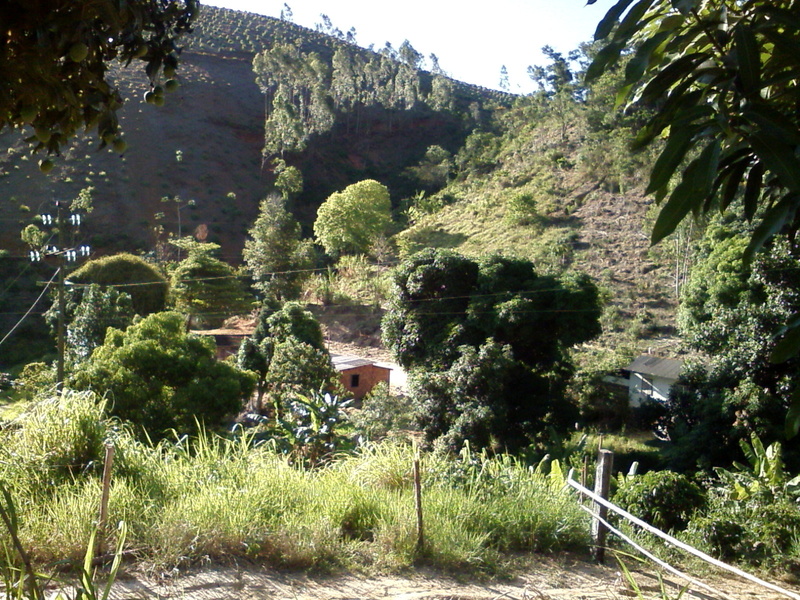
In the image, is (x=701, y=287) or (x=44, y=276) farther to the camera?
(x=44, y=276)

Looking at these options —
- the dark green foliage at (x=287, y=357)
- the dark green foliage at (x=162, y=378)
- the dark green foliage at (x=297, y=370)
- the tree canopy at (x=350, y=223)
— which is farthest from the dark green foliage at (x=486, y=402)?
the tree canopy at (x=350, y=223)

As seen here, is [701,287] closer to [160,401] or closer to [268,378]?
Result: [268,378]

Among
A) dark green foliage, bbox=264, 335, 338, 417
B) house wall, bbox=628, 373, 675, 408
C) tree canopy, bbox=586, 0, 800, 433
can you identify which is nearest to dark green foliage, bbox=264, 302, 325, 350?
dark green foliage, bbox=264, 335, 338, 417

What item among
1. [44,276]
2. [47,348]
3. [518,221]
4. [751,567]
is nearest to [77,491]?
[751,567]

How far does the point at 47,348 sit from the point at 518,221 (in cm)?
2503

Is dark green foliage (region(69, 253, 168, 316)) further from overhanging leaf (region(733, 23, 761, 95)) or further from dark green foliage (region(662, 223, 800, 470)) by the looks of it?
overhanging leaf (region(733, 23, 761, 95))

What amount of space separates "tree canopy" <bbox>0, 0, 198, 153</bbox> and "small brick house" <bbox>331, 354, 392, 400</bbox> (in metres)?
22.3

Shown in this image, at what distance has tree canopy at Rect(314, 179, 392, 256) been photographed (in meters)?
42.6

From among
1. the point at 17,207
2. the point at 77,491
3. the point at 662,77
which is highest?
the point at 17,207

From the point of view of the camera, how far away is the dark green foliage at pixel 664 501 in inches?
299

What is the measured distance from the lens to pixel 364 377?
25453 mm

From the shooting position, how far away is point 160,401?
593 inches

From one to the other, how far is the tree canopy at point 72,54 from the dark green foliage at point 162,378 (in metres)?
12.5

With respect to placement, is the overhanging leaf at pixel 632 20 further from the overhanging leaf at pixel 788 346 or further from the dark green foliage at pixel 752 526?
the dark green foliage at pixel 752 526
